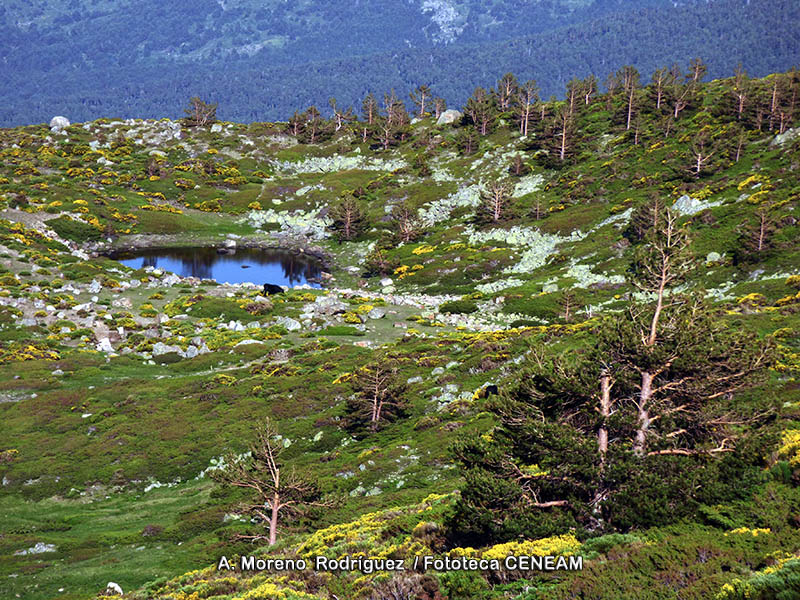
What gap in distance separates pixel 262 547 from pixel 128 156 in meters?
141

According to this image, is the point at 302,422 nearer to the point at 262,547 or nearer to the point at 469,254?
the point at 262,547

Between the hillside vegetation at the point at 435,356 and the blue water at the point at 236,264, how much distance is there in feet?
13.6

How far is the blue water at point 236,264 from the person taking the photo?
101 meters

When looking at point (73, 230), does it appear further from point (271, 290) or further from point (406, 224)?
point (406, 224)

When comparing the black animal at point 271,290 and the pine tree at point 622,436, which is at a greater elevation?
the black animal at point 271,290

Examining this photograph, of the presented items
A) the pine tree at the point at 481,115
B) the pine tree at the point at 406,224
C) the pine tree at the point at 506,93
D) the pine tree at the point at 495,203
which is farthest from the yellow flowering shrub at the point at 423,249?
the pine tree at the point at 506,93

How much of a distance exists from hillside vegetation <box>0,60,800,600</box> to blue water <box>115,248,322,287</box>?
13.6 feet

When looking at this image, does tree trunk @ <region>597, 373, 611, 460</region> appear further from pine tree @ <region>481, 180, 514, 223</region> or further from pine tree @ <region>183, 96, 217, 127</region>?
pine tree @ <region>183, 96, 217, 127</region>

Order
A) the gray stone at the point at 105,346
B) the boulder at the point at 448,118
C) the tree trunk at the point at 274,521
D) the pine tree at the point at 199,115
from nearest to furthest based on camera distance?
the tree trunk at the point at 274,521, the gray stone at the point at 105,346, the boulder at the point at 448,118, the pine tree at the point at 199,115

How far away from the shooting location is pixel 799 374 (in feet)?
98.2

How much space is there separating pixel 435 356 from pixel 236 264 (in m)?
63.5

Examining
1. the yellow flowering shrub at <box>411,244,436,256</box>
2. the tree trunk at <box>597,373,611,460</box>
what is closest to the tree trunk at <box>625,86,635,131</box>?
the yellow flowering shrub at <box>411,244,436,256</box>

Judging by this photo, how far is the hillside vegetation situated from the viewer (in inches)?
719

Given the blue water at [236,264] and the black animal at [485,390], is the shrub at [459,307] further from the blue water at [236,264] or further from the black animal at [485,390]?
the black animal at [485,390]
